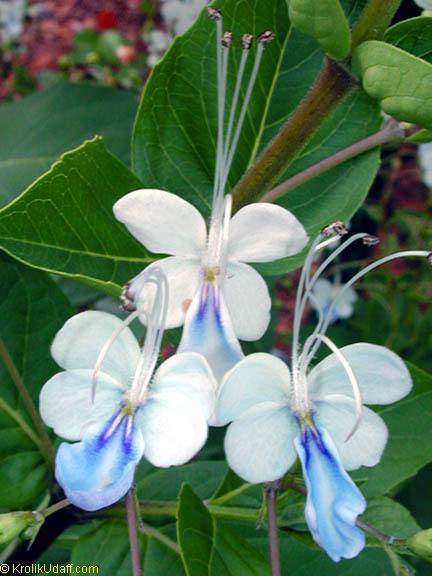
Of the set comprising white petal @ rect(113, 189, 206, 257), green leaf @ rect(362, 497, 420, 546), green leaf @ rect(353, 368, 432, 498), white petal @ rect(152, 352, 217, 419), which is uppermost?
white petal @ rect(113, 189, 206, 257)

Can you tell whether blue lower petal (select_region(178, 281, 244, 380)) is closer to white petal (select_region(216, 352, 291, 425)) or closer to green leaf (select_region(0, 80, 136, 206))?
white petal (select_region(216, 352, 291, 425))

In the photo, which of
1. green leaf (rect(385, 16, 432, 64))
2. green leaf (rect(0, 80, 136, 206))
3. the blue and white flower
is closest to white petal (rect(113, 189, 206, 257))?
the blue and white flower

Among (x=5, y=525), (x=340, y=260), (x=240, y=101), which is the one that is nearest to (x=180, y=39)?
(x=240, y=101)

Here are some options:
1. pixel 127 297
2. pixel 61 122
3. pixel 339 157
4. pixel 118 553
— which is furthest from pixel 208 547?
pixel 61 122

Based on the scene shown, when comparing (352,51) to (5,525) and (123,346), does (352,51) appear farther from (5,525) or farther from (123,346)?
(5,525)

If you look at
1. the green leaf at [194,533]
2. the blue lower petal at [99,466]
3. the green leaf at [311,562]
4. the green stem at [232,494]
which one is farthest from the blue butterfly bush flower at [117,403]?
the green leaf at [311,562]

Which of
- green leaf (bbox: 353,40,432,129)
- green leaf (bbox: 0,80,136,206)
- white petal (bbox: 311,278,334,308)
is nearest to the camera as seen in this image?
green leaf (bbox: 353,40,432,129)

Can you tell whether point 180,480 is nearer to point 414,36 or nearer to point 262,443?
point 262,443
